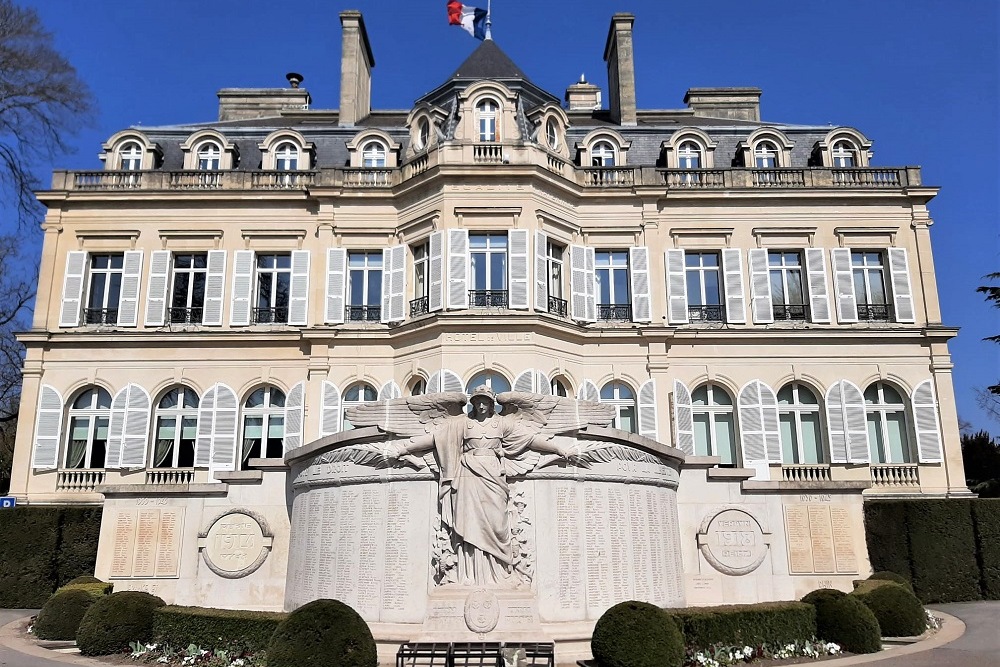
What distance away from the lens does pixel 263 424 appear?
2502cm

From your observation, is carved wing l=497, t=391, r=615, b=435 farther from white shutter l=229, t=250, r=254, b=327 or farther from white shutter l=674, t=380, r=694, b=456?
white shutter l=229, t=250, r=254, b=327

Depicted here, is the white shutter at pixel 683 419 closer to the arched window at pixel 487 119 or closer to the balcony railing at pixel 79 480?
the arched window at pixel 487 119

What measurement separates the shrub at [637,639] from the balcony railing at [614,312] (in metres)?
15.8

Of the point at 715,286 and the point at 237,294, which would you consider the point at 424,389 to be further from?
the point at 715,286

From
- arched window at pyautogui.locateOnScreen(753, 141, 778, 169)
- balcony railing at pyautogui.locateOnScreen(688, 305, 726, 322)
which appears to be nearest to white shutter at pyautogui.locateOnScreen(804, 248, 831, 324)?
balcony railing at pyautogui.locateOnScreen(688, 305, 726, 322)

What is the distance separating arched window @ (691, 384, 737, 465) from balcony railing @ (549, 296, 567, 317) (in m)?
4.99

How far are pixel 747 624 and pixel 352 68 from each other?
26031mm

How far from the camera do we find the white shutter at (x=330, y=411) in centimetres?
2400

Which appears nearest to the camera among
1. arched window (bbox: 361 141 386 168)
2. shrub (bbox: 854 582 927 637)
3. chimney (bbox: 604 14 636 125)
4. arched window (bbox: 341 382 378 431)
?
shrub (bbox: 854 582 927 637)

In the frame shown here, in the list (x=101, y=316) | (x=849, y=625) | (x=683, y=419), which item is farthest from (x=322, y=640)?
(x=101, y=316)

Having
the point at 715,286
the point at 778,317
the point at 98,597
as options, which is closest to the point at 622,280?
the point at 715,286

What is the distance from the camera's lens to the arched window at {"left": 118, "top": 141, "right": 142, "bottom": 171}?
27.4 meters

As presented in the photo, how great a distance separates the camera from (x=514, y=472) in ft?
37.8

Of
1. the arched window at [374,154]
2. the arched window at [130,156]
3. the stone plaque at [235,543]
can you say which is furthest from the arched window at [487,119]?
the stone plaque at [235,543]
